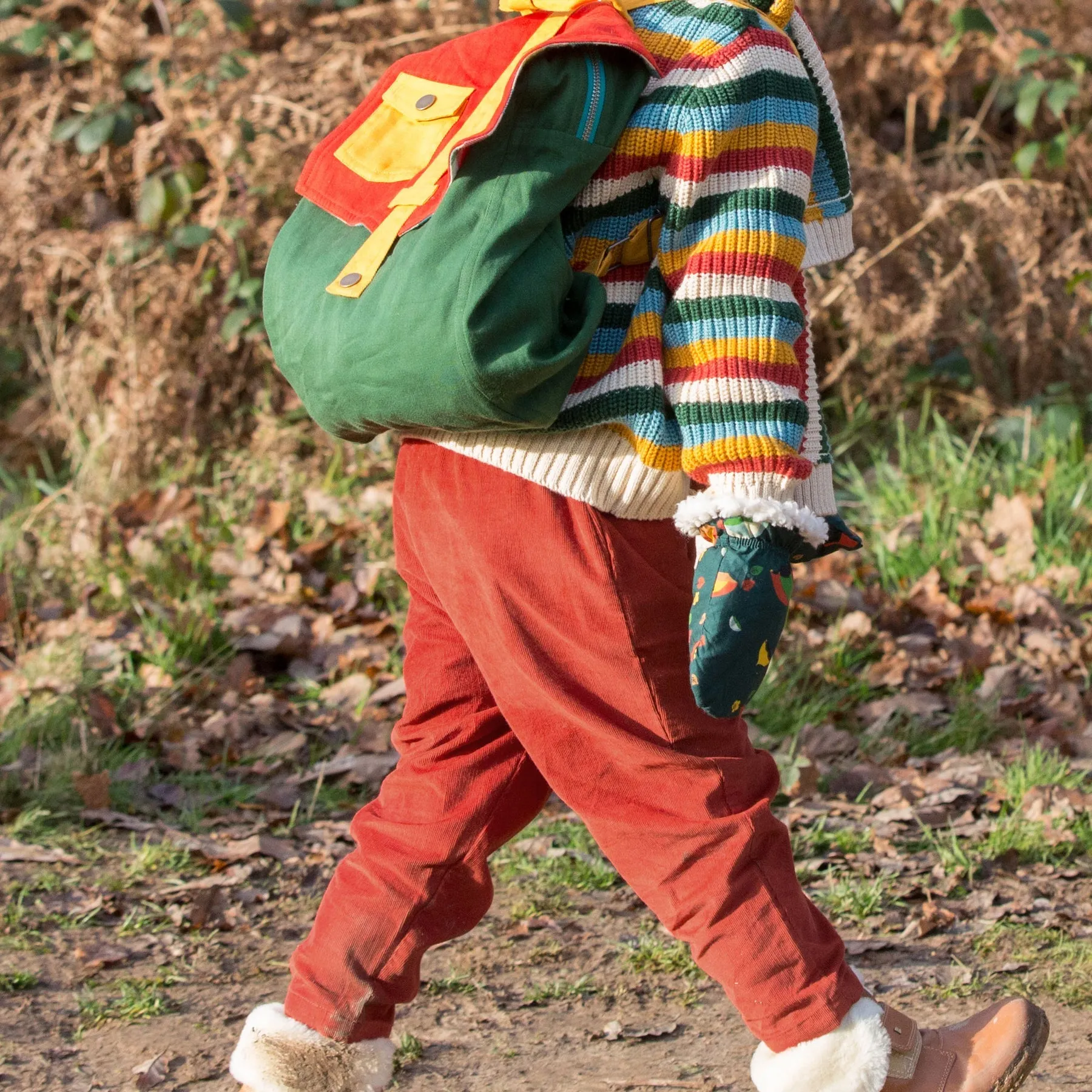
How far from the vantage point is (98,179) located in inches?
225

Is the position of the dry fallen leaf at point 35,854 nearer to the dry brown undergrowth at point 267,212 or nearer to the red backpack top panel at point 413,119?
the red backpack top panel at point 413,119

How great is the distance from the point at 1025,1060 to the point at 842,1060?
0.96 feet

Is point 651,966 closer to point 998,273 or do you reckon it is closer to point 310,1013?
point 310,1013

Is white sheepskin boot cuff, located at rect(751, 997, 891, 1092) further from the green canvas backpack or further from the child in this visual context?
the green canvas backpack

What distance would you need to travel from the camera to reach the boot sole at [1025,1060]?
1969 millimetres

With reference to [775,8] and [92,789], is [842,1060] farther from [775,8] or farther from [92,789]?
[92,789]

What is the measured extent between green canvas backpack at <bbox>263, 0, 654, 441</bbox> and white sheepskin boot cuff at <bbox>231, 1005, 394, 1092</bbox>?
2.93 feet

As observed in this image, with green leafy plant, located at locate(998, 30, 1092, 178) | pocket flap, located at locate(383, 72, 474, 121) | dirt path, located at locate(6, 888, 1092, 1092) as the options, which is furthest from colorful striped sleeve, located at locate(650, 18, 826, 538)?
green leafy plant, located at locate(998, 30, 1092, 178)

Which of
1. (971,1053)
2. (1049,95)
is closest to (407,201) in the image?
(971,1053)

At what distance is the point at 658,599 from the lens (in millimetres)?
1863

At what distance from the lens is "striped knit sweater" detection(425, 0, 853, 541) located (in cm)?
173

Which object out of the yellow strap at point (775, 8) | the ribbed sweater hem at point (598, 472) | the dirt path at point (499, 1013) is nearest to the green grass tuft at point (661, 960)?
the dirt path at point (499, 1013)

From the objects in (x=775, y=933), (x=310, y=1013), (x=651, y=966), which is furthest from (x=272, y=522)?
(x=775, y=933)

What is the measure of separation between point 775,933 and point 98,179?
15.8 ft
